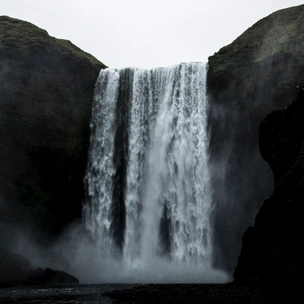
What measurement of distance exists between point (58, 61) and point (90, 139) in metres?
9.48

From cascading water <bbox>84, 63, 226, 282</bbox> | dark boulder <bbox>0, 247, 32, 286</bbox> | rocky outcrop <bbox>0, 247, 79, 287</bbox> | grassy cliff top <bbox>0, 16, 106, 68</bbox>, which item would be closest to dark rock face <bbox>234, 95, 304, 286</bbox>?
cascading water <bbox>84, 63, 226, 282</bbox>

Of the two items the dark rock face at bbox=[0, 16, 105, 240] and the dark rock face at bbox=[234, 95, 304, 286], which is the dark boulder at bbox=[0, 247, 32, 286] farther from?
the dark rock face at bbox=[234, 95, 304, 286]

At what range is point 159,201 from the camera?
41031 mm

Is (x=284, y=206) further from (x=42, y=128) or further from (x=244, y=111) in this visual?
(x=42, y=128)

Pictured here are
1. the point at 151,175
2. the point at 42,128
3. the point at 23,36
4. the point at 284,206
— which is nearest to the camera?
the point at 284,206

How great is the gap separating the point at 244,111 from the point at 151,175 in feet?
36.7

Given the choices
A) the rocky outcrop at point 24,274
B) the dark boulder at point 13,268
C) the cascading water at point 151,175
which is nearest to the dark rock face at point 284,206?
the cascading water at point 151,175

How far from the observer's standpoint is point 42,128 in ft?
140

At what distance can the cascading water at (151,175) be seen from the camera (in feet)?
126

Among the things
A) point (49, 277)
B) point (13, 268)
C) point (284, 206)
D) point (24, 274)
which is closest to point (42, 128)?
point (13, 268)

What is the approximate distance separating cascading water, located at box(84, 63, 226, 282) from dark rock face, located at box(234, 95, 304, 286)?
15.3m

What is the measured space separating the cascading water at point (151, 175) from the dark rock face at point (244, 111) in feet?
4.28

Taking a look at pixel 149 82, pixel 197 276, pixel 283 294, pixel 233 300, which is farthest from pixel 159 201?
pixel 283 294

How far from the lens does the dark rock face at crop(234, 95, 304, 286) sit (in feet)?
49.2
